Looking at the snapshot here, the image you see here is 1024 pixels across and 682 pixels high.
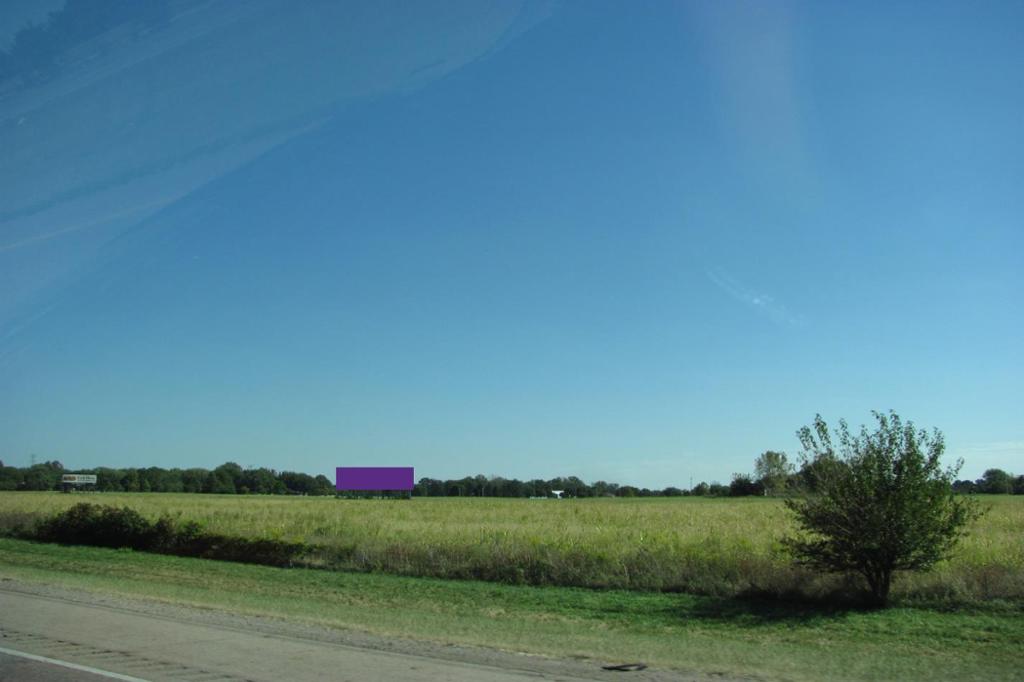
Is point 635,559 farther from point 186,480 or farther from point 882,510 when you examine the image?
point 186,480

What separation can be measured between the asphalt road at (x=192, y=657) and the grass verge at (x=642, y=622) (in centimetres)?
196

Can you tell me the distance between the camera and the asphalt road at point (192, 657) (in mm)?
9297

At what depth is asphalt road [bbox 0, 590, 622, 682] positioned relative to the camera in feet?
30.5

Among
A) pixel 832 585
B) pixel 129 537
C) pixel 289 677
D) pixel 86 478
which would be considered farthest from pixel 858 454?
pixel 86 478

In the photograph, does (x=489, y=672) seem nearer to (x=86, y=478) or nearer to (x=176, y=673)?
(x=176, y=673)

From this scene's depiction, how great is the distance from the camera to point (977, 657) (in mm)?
12109

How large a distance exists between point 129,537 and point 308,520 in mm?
8021

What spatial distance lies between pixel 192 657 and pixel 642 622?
29.6 feet

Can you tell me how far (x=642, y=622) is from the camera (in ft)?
52.1

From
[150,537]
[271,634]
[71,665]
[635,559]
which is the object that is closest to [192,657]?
[71,665]

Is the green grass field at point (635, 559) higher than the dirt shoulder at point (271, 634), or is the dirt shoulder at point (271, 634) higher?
the green grass field at point (635, 559)

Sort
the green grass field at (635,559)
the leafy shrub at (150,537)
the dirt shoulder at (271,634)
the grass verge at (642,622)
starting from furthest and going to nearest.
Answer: the leafy shrub at (150,537) < the green grass field at (635,559) < the grass verge at (642,622) < the dirt shoulder at (271,634)

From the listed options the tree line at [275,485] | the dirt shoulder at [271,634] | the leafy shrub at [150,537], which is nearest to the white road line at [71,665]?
the dirt shoulder at [271,634]

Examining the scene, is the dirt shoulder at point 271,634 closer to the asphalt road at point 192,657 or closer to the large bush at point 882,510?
the asphalt road at point 192,657
